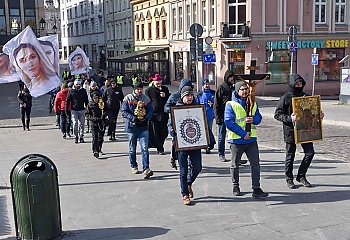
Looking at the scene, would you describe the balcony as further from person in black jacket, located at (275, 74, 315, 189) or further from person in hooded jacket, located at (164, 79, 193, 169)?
person in black jacket, located at (275, 74, 315, 189)

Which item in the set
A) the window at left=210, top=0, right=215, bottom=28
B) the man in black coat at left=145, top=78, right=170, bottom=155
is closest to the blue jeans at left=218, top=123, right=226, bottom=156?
the man in black coat at left=145, top=78, right=170, bottom=155

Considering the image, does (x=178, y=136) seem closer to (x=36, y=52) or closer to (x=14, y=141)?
(x=36, y=52)

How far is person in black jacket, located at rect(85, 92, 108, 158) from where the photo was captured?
37.0 ft

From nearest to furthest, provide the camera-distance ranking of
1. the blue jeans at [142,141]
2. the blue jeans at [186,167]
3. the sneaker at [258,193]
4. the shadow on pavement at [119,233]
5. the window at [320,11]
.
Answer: the shadow on pavement at [119,233] → the blue jeans at [186,167] → the sneaker at [258,193] → the blue jeans at [142,141] → the window at [320,11]

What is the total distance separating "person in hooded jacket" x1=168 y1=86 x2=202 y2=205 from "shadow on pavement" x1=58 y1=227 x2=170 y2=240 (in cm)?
107

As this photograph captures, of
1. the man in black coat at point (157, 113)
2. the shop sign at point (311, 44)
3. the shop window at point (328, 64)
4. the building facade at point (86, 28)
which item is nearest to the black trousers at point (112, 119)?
the man in black coat at point (157, 113)

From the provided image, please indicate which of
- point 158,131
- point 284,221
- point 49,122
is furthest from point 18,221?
point 49,122

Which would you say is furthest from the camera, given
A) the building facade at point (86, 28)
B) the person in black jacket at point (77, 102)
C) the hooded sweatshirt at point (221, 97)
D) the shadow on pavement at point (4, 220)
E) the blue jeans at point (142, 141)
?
the building facade at point (86, 28)

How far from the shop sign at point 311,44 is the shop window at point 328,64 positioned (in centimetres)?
36

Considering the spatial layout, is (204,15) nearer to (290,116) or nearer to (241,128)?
(290,116)

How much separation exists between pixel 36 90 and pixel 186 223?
743 centimetres

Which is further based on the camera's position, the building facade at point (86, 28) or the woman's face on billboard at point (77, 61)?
the building facade at point (86, 28)

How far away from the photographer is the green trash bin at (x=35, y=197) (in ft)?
18.7

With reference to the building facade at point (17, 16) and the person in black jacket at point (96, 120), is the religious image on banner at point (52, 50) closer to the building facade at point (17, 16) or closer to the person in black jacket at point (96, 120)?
the person in black jacket at point (96, 120)
